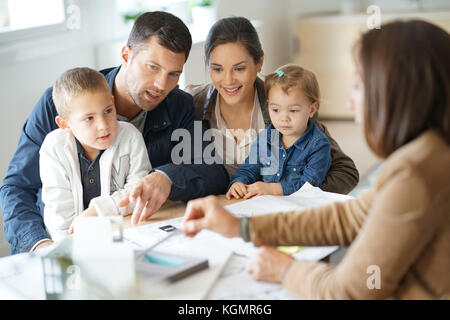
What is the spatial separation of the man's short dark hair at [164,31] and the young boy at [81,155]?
0.82 ft

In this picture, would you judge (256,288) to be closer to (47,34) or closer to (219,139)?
(219,139)

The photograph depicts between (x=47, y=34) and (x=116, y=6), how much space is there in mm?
673

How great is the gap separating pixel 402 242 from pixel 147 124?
3.84 feet

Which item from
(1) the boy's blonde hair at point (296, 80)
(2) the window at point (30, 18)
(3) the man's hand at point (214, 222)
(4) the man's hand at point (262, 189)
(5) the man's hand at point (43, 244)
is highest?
(2) the window at point (30, 18)

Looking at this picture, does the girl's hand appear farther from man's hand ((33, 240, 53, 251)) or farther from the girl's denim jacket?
man's hand ((33, 240, 53, 251))

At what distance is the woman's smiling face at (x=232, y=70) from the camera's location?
6.64 feet

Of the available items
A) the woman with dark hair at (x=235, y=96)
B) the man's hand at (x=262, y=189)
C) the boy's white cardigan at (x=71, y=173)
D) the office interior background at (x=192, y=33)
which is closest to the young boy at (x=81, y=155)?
the boy's white cardigan at (x=71, y=173)

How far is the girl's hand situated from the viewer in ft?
5.47

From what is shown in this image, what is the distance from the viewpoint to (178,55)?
6.05 feet

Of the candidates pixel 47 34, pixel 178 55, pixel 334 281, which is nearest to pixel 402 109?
pixel 334 281

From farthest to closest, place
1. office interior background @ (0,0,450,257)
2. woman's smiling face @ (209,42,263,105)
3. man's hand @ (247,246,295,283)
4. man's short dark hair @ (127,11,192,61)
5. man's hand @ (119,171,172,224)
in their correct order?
office interior background @ (0,0,450,257), woman's smiling face @ (209,42,263,105), man's short dark hair @ (127,11,192,61), man's hand @ (119,171,172,224), man's hand @ (247,246,295,283)

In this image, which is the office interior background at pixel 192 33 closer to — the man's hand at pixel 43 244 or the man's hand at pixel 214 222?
the man's hand at pixel 214 222

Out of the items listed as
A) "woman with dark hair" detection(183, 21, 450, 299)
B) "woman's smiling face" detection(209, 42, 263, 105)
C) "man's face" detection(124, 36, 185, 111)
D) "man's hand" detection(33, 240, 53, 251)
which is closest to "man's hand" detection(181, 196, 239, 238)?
"woman with dark hair" detection(183, 21, 450, 299)

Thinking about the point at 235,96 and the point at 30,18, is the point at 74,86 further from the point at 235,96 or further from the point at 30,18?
the point at 30,18
